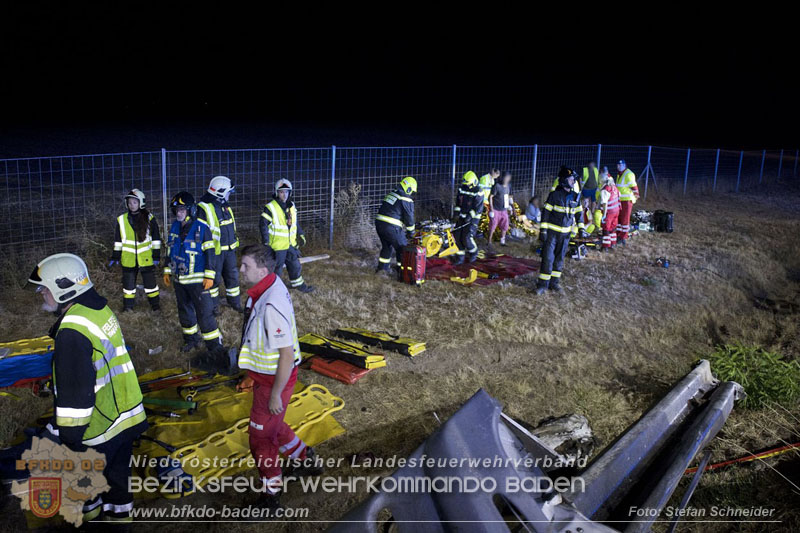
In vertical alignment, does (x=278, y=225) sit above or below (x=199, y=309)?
above

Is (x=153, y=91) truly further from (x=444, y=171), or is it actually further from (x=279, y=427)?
(x=279, y=427)

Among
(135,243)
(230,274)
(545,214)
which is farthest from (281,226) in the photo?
(545,214)

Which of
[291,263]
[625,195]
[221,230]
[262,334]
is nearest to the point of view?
[262,334]

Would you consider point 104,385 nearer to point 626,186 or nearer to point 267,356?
point 267,356

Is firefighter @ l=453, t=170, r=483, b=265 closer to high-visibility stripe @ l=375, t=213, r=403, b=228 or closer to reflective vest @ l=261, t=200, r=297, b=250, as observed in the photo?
high-visibility stripe @ l=375, t=213, r=403, b=228

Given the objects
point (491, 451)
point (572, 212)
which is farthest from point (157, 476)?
point (572, 212)

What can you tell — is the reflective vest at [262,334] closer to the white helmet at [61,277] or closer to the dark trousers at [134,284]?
the white helmet at [61,277]

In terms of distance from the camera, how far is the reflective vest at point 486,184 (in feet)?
41.8

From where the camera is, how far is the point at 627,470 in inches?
148

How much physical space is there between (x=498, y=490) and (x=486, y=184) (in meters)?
10.7

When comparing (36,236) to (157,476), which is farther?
(36,236)

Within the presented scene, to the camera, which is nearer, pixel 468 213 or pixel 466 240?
pixel 468 213

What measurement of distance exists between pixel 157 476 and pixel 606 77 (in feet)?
199

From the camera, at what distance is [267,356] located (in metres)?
4.17
